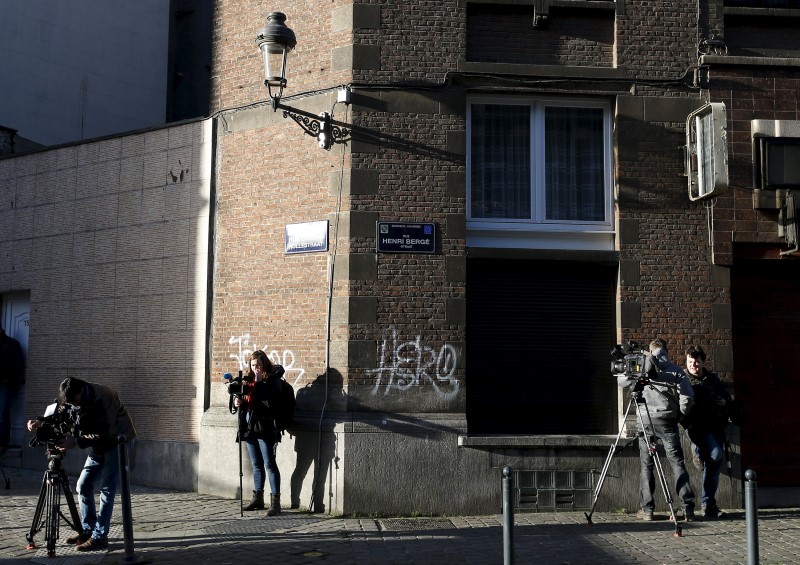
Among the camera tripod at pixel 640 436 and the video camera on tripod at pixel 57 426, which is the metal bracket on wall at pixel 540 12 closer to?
the camera tripod at pixel 640 436

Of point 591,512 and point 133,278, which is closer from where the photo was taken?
point 591,512

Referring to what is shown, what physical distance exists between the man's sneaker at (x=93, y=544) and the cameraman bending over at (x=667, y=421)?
5714 mm

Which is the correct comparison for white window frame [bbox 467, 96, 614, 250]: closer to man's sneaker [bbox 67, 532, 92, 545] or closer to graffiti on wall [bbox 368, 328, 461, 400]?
graffiti on wall [bbox 368, 328, 461, 400]

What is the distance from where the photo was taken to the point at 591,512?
33.8 ft

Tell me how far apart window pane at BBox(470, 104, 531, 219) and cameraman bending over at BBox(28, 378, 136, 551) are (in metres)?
5.29

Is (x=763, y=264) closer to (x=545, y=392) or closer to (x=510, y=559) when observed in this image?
(x=545, y=392)

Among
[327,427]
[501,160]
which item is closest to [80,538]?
[327,427]

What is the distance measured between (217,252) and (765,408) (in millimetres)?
7458

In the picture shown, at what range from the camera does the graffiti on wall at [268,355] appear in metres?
11.5

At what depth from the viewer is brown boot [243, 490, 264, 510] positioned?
10922 mm

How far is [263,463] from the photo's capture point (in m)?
11.0

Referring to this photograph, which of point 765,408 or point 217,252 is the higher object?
point 217,252

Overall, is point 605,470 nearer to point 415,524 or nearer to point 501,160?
point 415,524

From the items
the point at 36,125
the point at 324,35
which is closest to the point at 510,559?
the point at 324,35
